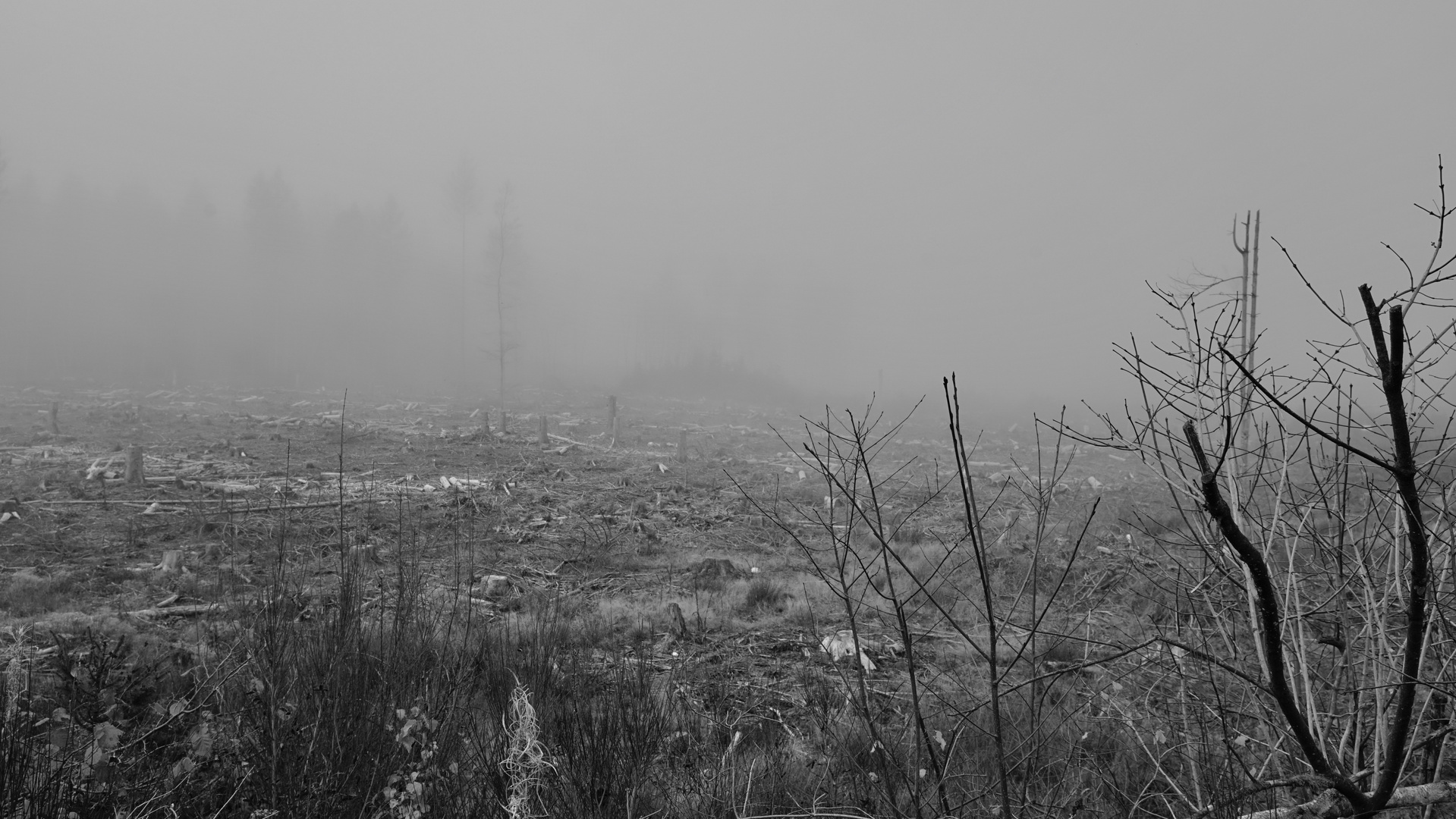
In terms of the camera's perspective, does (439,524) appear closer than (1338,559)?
No

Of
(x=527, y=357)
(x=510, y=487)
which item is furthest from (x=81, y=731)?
(x=527, y=357)

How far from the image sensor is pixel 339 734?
262 cm

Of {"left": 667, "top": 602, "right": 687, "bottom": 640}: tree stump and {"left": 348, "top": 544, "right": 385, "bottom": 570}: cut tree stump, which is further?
{"left": 348, "top": 544, "right": 385, "bottom": 570}: cut tree stump

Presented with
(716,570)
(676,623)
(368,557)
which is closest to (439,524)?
(368,557)

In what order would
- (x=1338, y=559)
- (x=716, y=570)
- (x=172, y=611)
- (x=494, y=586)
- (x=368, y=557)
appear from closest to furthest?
1. (x=1338, y=559)
2. (x=172, y=611)
3. (x=368, y=557)
4. (x=494, y=586)
5. (x=716, y=570)

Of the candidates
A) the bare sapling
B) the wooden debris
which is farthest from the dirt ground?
the bare sapling

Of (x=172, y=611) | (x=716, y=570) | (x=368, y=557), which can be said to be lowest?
(x=716, y=570)

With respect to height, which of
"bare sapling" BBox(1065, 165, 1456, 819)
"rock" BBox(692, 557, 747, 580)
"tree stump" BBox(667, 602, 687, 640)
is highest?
"bare sapling" BBox(1065, 165, 1456, 819)

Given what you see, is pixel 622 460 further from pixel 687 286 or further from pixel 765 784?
pixel 687 286

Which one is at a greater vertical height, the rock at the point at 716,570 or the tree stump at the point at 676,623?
the tree stump at the point at 676,623

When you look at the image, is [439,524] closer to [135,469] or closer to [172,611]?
[172,611]

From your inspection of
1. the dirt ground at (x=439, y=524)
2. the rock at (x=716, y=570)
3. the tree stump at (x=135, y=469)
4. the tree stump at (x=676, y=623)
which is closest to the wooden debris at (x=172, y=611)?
the dirt ground at (x=439, y=524)

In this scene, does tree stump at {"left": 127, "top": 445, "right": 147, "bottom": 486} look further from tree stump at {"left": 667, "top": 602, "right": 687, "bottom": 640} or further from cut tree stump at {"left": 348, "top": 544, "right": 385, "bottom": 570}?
tree stump at {"left": 667, "top": 602, "right": 687, "bottom": 640}

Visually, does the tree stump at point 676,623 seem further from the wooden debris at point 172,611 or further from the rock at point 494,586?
the wooden debris at point 172,611
